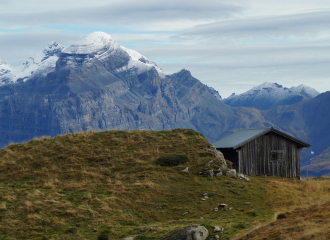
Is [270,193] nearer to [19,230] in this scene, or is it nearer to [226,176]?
[226,176]

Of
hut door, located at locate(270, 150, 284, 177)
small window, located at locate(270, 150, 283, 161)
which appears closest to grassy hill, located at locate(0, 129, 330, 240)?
hut door, located at locate(270, 150, 284, 177)

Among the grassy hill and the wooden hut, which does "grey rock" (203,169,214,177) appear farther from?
the wooden hut

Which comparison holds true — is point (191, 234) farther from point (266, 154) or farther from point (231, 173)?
point (266, 154)

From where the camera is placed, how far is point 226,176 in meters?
28.5

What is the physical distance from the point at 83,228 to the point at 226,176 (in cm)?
1361

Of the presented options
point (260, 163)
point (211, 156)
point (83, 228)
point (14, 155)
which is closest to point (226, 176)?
point (211, 156)

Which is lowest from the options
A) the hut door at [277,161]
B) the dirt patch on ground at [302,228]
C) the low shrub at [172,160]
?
the hut door at [277,161]

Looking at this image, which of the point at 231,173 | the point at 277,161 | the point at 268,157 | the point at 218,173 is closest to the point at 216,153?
the point at 231,173

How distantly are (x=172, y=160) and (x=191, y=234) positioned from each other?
15233 mm

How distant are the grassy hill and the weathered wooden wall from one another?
17.1 ft

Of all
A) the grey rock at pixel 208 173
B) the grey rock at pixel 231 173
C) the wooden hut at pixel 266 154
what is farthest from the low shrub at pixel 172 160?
the wooden hut at pixel 266 154

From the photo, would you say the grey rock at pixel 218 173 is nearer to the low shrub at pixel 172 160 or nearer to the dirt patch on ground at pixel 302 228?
the low shrub at pixel 172 160

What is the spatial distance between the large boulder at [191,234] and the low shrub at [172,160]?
14397 mm

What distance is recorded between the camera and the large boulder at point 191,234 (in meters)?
14.7
